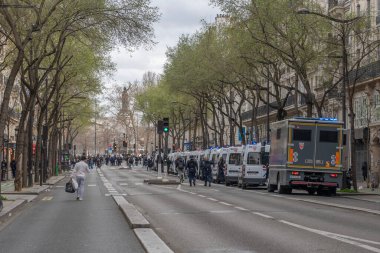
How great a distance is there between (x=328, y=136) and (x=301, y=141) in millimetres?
1216

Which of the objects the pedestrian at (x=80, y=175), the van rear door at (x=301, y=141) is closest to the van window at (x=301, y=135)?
the van rear door at (x=301, y=141)

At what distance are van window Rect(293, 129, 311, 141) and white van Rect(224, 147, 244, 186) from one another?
1225cm

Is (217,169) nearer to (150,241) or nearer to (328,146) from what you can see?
(328,146)

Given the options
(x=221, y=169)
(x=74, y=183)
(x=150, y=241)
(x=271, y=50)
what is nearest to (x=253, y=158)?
(x=271, y=50)

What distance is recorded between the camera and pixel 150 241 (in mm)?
12383

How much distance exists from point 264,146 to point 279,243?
91.7 ft

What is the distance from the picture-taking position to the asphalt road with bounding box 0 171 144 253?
40.3 ft

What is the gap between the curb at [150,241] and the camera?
36.5 ft

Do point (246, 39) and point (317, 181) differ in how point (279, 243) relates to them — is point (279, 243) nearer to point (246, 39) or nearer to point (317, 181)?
point (317, 181)

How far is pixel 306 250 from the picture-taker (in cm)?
1146

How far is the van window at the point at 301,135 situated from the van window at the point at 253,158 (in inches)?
365

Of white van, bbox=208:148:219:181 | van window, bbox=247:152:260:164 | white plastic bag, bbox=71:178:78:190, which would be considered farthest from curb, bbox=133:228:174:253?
white van, bbox=208:148:219:181

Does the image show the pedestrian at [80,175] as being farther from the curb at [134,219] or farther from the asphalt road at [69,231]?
the curb at [134,219]

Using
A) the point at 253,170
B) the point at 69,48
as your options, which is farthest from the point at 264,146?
the point at 69,48
